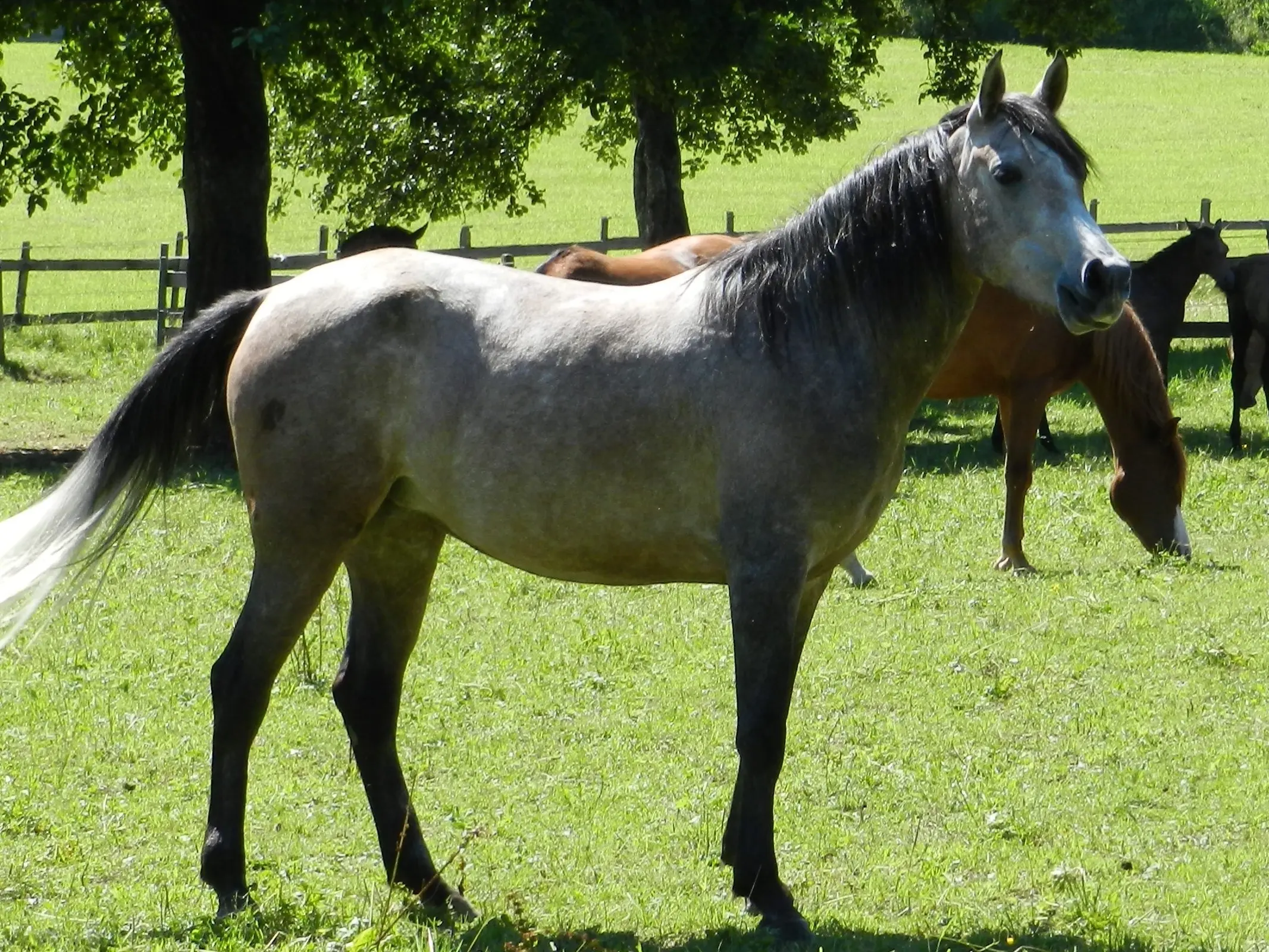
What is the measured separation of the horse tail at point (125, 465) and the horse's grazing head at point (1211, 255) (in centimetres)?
1196

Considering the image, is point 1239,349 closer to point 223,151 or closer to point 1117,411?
point 1117,411

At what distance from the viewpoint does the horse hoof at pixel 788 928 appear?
435 centimetres

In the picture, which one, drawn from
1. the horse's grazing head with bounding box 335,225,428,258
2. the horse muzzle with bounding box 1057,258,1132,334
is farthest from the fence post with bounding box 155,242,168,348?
the horse muzzle with bounding box 1057,258,1132,334

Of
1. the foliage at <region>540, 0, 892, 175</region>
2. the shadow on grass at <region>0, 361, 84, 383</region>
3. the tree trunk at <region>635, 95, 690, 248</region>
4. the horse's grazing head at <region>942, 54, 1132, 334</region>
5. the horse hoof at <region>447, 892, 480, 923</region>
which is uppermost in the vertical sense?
the foliage at <region>540, 0, 892, 175</region>

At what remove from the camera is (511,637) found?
7.99m

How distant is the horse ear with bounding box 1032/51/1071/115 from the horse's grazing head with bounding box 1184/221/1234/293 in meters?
11.2

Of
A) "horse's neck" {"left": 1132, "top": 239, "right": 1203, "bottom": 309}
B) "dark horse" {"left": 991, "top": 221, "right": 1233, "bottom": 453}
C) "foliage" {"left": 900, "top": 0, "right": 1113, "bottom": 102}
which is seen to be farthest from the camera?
"foliage" {"left": 900, "top": 0, "right": 1113, "bottom": 102}

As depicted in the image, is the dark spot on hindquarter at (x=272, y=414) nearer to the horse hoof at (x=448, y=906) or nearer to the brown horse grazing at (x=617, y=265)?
the horse hoof at (x=448, y=906)

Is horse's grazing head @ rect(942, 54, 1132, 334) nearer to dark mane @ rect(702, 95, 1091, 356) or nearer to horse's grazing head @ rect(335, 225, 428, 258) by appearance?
dark mane @ rect(702, 95, 1091, 356)

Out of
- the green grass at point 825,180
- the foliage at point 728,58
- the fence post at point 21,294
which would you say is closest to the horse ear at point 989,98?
the foliage at point 728,58

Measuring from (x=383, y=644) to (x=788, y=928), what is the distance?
1577 millimetres

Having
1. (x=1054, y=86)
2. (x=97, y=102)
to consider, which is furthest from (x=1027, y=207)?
(x=97, y=102)

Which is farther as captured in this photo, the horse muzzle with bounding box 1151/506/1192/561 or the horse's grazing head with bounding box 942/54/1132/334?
the horse muzzle with bounding box 1151/506/1192/561

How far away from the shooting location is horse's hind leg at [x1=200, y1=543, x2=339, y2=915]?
4645mm
